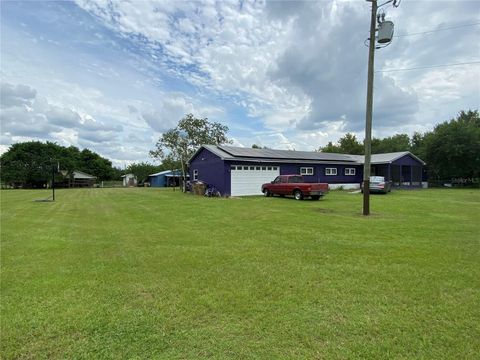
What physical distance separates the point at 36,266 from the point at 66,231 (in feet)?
12.5

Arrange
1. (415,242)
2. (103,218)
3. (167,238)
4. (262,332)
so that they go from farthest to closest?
(103,218) → (167,238) → (415,242) → (262,332)

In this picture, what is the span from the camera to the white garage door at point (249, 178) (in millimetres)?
23281

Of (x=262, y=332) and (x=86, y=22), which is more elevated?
(x=86, y=22)

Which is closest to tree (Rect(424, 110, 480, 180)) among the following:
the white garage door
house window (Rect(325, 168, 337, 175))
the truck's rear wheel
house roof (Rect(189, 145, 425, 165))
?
house roof (Rect(189, 145, 425, 165))

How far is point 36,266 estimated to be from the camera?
5.48 meters

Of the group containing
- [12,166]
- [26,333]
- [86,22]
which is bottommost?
[26,333]

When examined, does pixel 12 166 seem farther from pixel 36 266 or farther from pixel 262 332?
pixel 262 332

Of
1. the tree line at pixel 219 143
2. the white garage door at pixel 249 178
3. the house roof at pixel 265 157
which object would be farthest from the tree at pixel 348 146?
the white garage door at pixel 249 178

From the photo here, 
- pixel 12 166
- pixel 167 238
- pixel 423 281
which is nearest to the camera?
pixel 423 281

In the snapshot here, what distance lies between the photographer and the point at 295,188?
63.2 ft

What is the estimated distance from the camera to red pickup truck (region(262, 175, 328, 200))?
60.0 ft

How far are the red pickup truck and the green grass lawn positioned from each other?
10.4m

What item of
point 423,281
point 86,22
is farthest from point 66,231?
point 86,22

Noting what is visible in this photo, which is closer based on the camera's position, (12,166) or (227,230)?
(227,230)
